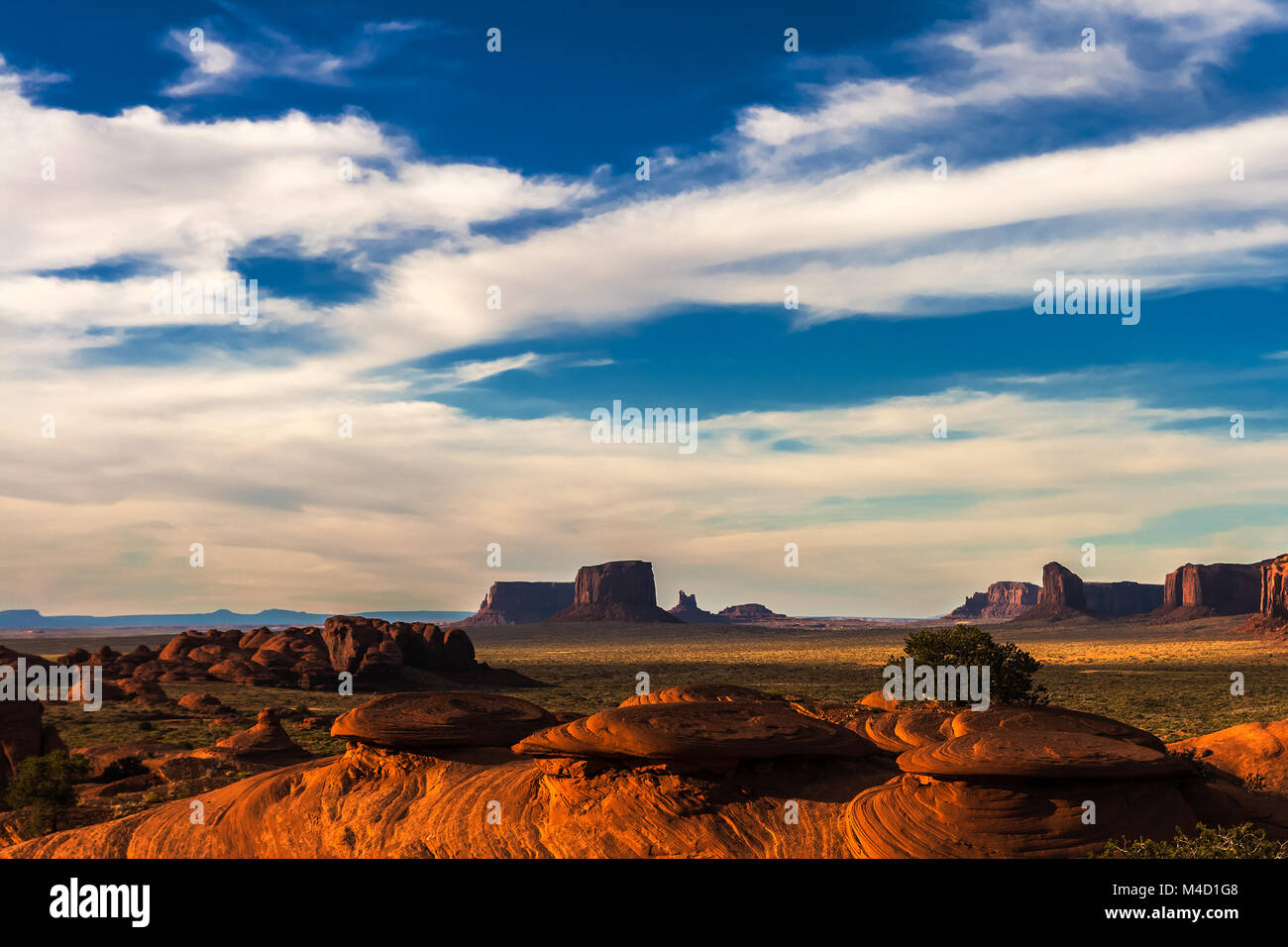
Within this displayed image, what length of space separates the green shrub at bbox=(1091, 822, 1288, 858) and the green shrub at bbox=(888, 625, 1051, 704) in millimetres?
20351

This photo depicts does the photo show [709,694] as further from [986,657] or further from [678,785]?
[986,657]

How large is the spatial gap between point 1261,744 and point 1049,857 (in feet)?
52.3

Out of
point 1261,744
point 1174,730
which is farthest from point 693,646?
point 1261,744

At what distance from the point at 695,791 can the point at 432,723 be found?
7951 mm

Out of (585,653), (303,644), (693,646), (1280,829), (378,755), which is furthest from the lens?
(693,646)

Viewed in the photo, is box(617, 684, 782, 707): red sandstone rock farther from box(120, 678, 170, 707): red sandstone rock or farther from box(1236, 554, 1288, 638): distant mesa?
box(1236, 554, 1288, 638): distant mesa

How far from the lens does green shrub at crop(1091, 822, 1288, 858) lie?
15.8 m

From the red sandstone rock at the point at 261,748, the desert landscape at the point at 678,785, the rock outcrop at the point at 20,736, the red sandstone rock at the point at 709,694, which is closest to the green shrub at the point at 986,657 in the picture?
the desert landscape at the point at 678,785

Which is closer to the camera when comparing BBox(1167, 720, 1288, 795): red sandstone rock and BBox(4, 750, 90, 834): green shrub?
BBox(1167, 720, 1288, 795): red sandstone rock

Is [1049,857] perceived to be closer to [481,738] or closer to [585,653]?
[481,738]

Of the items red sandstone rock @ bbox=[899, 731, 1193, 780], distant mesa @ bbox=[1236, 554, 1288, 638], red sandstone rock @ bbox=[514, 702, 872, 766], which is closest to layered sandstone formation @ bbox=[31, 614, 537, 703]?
red sandstone rock @ bbox=[514, 702, 872, 766]

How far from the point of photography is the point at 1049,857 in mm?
16281

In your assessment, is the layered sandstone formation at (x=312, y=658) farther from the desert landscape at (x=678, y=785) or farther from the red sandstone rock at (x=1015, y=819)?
the red sandstone rock at (x=1015, y=819)

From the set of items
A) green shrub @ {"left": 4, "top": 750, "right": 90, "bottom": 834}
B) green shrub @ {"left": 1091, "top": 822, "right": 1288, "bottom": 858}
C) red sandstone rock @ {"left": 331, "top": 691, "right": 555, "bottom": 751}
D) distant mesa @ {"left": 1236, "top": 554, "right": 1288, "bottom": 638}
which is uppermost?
red sandstone rock @ {"left": 331, "top": 691, "right": 555, "bottom": 751}
